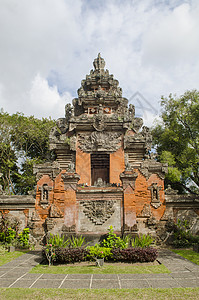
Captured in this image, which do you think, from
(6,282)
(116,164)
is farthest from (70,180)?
(116,164)

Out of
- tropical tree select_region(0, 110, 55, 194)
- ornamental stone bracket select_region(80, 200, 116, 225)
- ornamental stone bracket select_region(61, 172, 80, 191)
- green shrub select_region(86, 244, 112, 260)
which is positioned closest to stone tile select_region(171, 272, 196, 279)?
green shrub select_region(86, 244, 112, 260)

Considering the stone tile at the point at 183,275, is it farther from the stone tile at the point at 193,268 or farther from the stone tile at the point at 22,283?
the stone tile at the point at 22,283

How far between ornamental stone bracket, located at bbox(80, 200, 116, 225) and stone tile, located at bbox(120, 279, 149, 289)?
427 cm

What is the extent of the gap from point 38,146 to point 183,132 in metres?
15.1

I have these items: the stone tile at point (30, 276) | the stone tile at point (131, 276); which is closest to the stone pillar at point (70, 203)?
Answer: the stone tile at point (30, 276)

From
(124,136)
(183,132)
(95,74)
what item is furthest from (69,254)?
(95,74)

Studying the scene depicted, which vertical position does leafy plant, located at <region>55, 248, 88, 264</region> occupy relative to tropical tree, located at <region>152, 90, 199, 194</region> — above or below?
below

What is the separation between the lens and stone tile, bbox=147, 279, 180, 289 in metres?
6.21

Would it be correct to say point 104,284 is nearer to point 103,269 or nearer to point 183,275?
point 103,269

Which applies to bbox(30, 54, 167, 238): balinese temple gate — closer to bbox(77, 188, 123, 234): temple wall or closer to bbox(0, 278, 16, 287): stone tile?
bbox(77, 188, 123, 234): temple wall

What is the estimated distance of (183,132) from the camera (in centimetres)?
2009

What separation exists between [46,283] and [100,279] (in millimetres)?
1575

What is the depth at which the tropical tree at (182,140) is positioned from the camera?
18156mm

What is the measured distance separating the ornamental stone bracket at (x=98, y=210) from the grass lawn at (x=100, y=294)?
494cm
